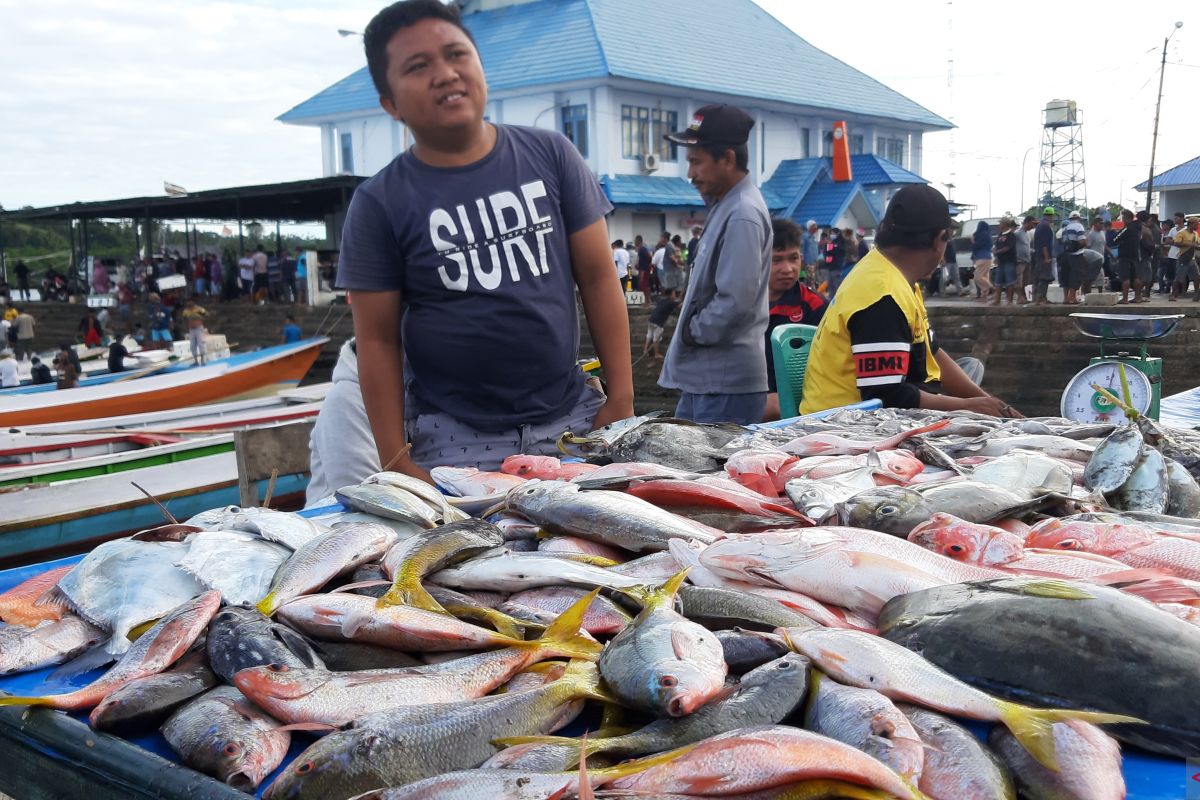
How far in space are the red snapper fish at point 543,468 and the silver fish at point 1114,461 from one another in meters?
1.34

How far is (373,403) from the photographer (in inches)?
124

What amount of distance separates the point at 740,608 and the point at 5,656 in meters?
1.33

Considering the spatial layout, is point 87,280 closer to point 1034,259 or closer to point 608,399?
point 1034,259

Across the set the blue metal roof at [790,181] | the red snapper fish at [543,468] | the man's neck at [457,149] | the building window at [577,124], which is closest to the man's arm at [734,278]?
the man's neck at [457,149]

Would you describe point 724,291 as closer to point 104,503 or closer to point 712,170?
point 712,170

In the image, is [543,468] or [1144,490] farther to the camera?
[543,468]

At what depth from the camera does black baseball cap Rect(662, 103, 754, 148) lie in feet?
15.5

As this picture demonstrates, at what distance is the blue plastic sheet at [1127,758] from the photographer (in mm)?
1214

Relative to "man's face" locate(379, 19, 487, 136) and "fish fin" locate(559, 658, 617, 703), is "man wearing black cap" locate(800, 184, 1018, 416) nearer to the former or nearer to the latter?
"man's face" locate(379, 19, 487, 136)

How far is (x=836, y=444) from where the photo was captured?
2.99 metres

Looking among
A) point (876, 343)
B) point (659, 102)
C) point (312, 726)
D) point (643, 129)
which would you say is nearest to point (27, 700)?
point (312, 726)

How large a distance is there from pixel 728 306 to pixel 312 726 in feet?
11.3

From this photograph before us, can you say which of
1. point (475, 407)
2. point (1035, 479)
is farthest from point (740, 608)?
point (475, 407)

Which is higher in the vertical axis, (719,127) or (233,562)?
(719,127)
